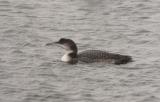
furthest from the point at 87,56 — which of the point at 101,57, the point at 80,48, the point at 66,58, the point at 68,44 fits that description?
the point at 80,48

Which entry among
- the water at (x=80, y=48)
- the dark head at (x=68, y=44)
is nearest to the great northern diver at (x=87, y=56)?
the dark head at (x=68, y=44)

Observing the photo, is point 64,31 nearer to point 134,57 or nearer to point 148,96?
point 134,57

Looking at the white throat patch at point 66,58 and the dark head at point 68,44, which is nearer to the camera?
the white throat patch at point 66,58

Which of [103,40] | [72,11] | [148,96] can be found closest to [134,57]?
[103,40]

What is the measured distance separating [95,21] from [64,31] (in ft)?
5.56

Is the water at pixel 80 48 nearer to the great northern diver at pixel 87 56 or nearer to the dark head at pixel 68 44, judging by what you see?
the great northern diver at pixel 87 56

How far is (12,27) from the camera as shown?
86.0 feet

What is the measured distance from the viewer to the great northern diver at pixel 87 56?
2269 cm

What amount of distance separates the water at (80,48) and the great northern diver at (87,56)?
182 mm

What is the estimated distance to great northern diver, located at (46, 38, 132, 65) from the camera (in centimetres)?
2269

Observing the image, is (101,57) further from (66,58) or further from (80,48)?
(80,48)

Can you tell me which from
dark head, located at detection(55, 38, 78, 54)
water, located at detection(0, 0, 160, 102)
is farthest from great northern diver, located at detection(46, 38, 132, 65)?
water, located at detection(0, 0, 160, 102)

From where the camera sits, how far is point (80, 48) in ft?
80.8

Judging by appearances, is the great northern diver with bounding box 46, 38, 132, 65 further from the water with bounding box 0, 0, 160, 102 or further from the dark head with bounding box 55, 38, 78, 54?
the water with bounding box 0, 0, 160, 102
